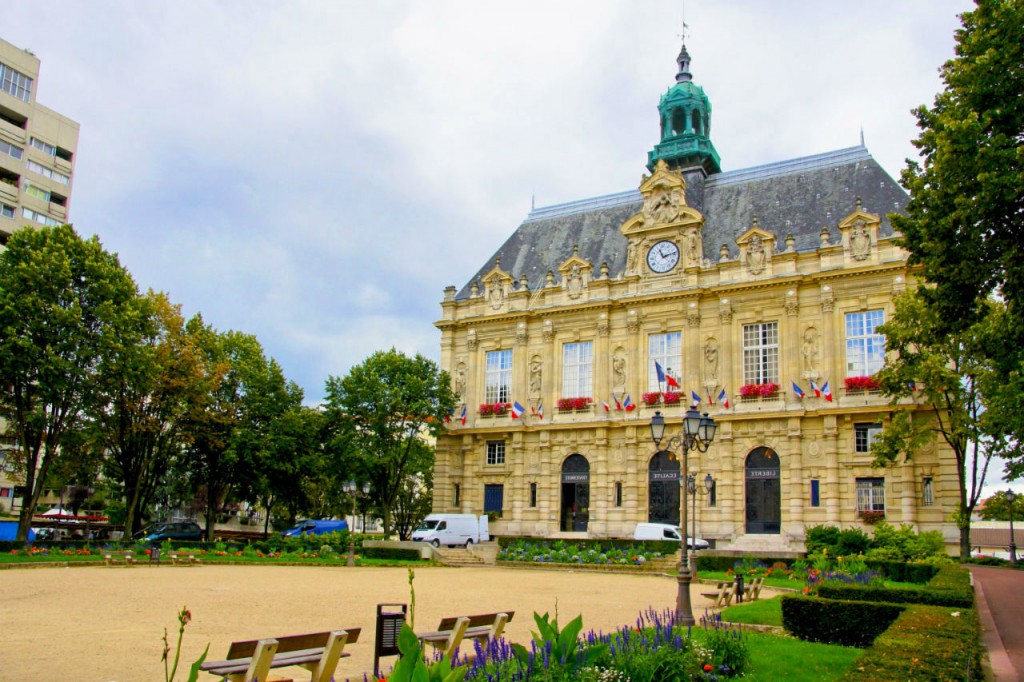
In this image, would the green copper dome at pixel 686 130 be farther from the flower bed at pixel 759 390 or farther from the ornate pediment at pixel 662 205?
the flower bed at pixel 759 390

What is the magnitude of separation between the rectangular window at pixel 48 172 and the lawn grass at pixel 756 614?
2450 inches

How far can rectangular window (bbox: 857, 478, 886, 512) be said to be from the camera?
39344 mm

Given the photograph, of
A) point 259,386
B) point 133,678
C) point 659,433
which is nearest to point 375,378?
point 259,386

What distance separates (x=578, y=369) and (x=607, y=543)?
1175 centimetres

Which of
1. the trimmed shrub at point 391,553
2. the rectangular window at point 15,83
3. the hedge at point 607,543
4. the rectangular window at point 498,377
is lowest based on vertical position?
the trimmed shrub at point 391,553

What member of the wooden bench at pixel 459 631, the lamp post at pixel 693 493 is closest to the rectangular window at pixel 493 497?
the lamp post at pixel 693 493

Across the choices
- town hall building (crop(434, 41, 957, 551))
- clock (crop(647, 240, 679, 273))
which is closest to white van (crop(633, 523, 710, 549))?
town hall building (crop(434, 41, 957, 551))

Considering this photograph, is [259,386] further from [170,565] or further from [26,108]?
[26,108]

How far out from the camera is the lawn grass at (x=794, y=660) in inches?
438

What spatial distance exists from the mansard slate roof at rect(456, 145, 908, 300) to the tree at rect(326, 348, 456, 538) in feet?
25.9

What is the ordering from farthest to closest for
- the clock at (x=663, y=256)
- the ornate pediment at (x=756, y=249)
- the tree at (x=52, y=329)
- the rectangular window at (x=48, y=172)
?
the rectangular window at (x=48, y=172)
the clock at (x=663, y=256)
the ornate pediment at (x=756, y=249)
the tree at (x=52, y=329)

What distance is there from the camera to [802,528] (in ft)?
132

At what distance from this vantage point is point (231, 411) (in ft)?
151

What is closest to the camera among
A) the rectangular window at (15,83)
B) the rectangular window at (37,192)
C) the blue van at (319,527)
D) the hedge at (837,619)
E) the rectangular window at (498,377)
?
the hedge at (837,619)
